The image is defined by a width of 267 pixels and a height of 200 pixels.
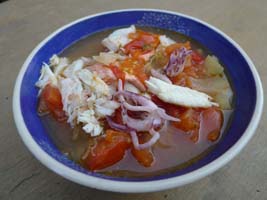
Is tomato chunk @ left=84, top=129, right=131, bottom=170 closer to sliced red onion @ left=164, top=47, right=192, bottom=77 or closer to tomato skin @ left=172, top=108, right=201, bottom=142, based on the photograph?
tomato skin @ left=172, top=108, right=201, bottom=142

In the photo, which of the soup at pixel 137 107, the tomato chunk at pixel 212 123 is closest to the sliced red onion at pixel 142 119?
the soup at pixel 137 107

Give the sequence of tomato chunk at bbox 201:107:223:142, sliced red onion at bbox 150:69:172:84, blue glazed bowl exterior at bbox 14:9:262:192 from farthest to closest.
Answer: sliced red onion at bbox 150:69:172:84
tomato chunk at bbox 201:107:223:142
blue glazed bowl exterior at bbox 14:9:262:192

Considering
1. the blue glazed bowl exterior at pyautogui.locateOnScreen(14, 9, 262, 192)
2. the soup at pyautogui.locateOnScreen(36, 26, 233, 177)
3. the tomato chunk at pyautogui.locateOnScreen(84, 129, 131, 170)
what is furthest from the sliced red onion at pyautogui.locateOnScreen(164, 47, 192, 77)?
the tomato chunk at pyautogui.locateOnScreen(84, 129, 131, 170)

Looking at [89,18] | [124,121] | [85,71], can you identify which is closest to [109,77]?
[85,71]

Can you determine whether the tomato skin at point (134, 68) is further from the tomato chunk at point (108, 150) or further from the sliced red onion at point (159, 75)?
the tomato chunk at point (108, 150)

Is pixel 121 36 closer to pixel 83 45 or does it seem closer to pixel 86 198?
pixel 83 45

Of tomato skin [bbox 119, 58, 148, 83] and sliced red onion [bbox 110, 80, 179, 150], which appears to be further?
tomato skin [bbox 119, 58, 148, 83]

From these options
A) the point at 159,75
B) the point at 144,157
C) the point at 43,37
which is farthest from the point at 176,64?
the point at 43,37

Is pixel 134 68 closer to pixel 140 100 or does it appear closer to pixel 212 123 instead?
pixel 140 100
